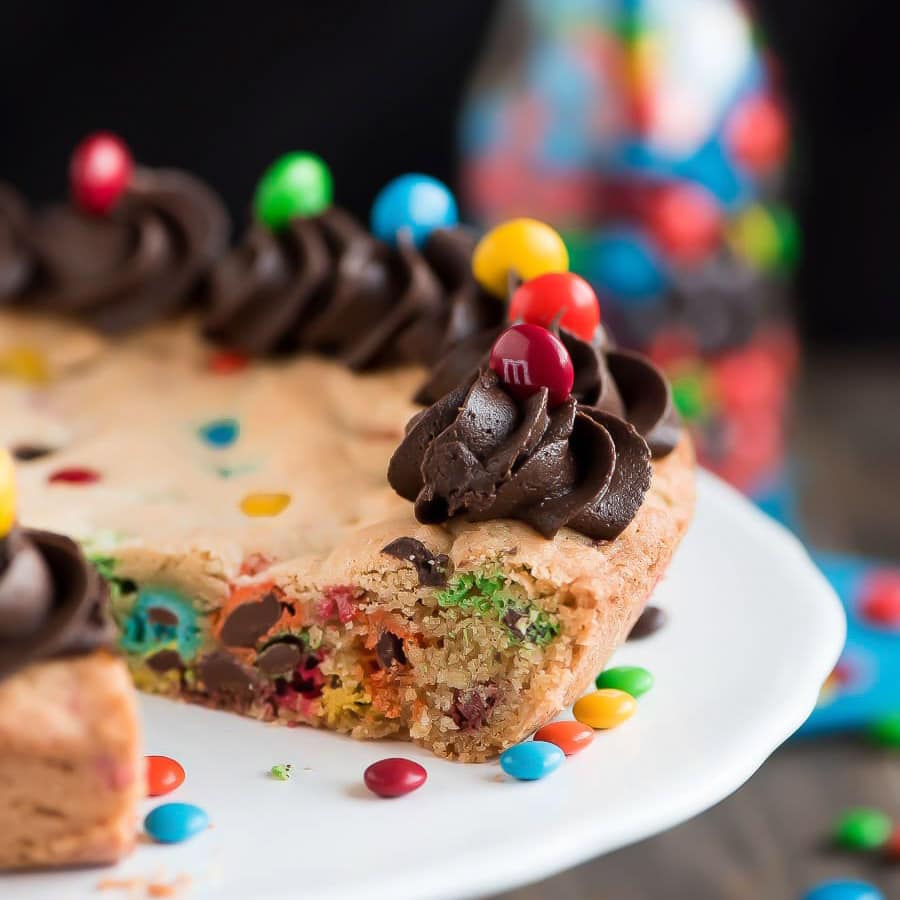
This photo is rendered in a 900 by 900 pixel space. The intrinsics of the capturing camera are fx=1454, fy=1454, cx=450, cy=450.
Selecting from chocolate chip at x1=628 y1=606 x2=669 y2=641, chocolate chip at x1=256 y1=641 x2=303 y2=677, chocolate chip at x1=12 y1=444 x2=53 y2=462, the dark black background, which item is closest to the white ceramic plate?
chocolate chip at x1=628 y1=606 x2=669 y2=641

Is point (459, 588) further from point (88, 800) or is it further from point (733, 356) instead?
point (733, 356)

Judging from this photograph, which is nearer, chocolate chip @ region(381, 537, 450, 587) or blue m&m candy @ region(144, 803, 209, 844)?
blue m&m candy @ region(144, 803, 209, 844)

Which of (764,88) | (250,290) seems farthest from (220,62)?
(250,290)

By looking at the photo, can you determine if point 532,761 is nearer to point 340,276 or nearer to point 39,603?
point 39,603

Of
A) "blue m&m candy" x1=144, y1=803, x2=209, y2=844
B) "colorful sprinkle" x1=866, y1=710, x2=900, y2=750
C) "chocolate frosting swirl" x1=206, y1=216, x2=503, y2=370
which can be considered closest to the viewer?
"blue m&m candy" x1=144, y1=803, x2=209, y2=844

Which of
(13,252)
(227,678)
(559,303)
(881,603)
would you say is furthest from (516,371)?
(881,603)

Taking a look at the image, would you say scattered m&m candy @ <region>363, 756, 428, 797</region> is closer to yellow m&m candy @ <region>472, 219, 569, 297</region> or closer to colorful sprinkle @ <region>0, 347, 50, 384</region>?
yellow m&m candy @ <region>472, 219, 569, 297</region>

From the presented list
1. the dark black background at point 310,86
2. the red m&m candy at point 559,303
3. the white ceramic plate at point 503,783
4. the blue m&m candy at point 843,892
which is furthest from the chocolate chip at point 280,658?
the dark black background at point 310,86
